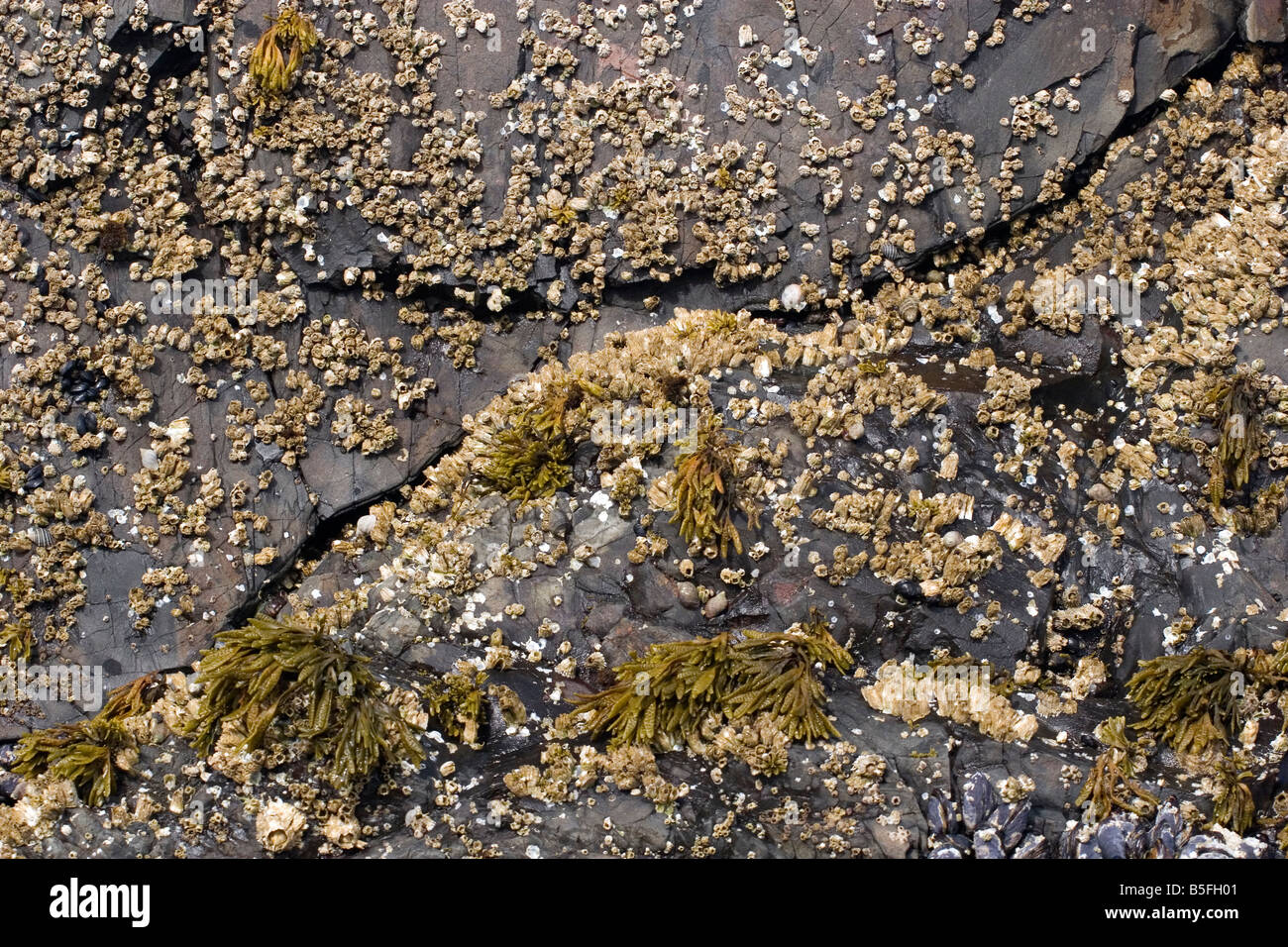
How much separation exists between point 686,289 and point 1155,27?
13.2 ft

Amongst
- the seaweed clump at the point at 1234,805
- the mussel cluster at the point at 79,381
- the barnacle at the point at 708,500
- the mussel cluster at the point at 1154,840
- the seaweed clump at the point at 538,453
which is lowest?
the mussel cluster at the point at 1154,840

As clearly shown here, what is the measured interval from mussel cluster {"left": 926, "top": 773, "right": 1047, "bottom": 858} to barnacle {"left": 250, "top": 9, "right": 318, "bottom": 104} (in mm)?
6688

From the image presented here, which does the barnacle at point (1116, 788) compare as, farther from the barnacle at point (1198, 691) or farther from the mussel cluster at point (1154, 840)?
the barnacle at point (1198, 691)

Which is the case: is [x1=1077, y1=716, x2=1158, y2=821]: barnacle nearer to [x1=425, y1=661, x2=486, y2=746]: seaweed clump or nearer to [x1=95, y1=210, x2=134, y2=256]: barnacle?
[x1=425, y1=661, x2=486, y2=746]: seaweed clump

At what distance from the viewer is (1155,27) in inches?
346

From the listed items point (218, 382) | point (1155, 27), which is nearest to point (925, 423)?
point (1155, 27)

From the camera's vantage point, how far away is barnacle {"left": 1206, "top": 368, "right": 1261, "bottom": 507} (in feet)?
26.3

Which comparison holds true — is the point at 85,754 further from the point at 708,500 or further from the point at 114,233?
the point at 708,500

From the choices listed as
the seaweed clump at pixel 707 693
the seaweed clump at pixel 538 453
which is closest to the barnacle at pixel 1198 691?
A: the seaweed clump at pixel 707 693

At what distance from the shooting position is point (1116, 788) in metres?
6.85

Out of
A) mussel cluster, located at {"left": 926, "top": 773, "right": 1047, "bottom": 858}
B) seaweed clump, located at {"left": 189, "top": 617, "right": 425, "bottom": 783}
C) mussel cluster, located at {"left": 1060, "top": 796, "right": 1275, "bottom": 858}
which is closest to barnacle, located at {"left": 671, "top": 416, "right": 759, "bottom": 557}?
mussel cluster, located at {"left": 926, "top": 773, "right": 1047, "bottom": 858}

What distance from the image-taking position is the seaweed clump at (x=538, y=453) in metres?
8.19

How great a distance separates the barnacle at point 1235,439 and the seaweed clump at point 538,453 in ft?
14.2

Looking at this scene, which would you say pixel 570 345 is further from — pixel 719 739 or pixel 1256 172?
pixel 1256 172
